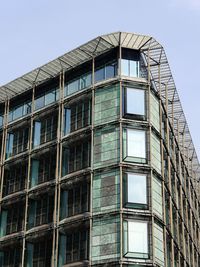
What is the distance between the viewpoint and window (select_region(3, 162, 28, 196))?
6012 cm

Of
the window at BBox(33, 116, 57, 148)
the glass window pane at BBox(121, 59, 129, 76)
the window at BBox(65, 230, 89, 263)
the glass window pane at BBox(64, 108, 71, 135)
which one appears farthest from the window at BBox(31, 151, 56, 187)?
the glass window pane at BBox(121, 59, 129, 76)

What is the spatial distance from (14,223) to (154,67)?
20274mm

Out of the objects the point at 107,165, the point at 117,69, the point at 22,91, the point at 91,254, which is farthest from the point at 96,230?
the point at 22,91

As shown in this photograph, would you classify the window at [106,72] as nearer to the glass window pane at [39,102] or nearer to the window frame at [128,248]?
the glass window pane at [39,102]

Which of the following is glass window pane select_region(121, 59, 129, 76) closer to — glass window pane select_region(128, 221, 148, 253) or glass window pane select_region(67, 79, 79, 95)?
glass window pane select_region(67, 79, 79, 95)

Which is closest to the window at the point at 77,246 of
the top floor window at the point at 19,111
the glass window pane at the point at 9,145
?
the glass window pane at the point at 9,145

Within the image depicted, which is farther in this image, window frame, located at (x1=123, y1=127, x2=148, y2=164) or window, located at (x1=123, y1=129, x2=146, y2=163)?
window, located at (x1=123, y1=129, x2=146, y2=163)

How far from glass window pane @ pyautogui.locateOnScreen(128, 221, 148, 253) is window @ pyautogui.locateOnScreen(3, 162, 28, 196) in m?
14.2

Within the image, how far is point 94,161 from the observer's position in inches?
2096

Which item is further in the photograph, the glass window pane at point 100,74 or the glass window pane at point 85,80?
the glass window pane at point 85,80

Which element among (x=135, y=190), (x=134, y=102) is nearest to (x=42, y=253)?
(x=135, y=190)

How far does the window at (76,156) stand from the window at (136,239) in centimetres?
721

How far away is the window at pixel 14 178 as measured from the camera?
6012 cm

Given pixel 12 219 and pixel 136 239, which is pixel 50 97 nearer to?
pixel 12 219
